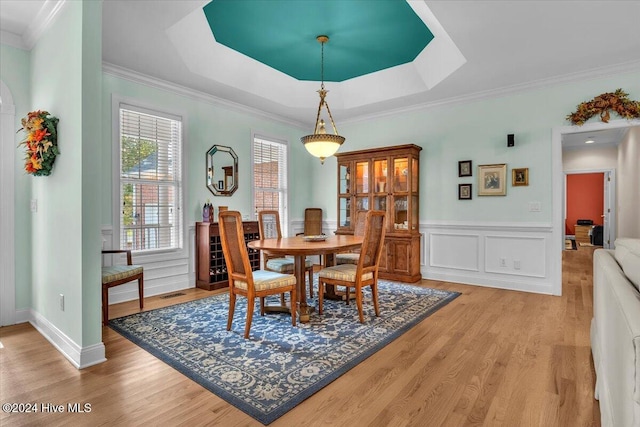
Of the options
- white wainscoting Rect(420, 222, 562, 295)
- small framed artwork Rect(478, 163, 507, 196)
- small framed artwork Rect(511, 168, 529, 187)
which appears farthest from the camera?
small framed artwork Rect(478, 163, 507, 196)

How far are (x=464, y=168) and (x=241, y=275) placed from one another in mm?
3658

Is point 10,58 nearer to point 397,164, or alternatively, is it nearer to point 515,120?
point 397,164

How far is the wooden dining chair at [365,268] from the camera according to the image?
125 inches

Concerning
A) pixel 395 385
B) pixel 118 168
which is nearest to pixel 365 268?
pixel 395 385

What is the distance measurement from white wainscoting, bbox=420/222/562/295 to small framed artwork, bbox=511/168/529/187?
1.81ft

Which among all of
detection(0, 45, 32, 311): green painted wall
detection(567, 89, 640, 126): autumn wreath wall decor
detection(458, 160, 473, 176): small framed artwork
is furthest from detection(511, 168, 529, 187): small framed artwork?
detection(0, 45, 32, 311): green painted wall

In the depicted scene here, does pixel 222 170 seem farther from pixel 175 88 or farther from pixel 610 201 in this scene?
pixel 610 201

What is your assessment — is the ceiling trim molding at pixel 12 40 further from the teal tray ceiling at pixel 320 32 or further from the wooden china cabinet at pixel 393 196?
the wooden china cabinet at pixel 393 196

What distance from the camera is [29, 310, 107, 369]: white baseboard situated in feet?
7.58

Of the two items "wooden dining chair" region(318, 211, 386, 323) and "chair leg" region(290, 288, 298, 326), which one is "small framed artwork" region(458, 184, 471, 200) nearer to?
"wooden dining chair" region(318, 211, 386, 323)

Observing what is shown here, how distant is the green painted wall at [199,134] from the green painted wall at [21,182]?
667 millimetres

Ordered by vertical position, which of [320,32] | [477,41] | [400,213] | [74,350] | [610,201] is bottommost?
[74,350]

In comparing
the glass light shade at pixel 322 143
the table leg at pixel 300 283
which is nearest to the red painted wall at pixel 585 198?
the glass light shade at pixel 322 143

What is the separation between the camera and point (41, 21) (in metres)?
2.86
